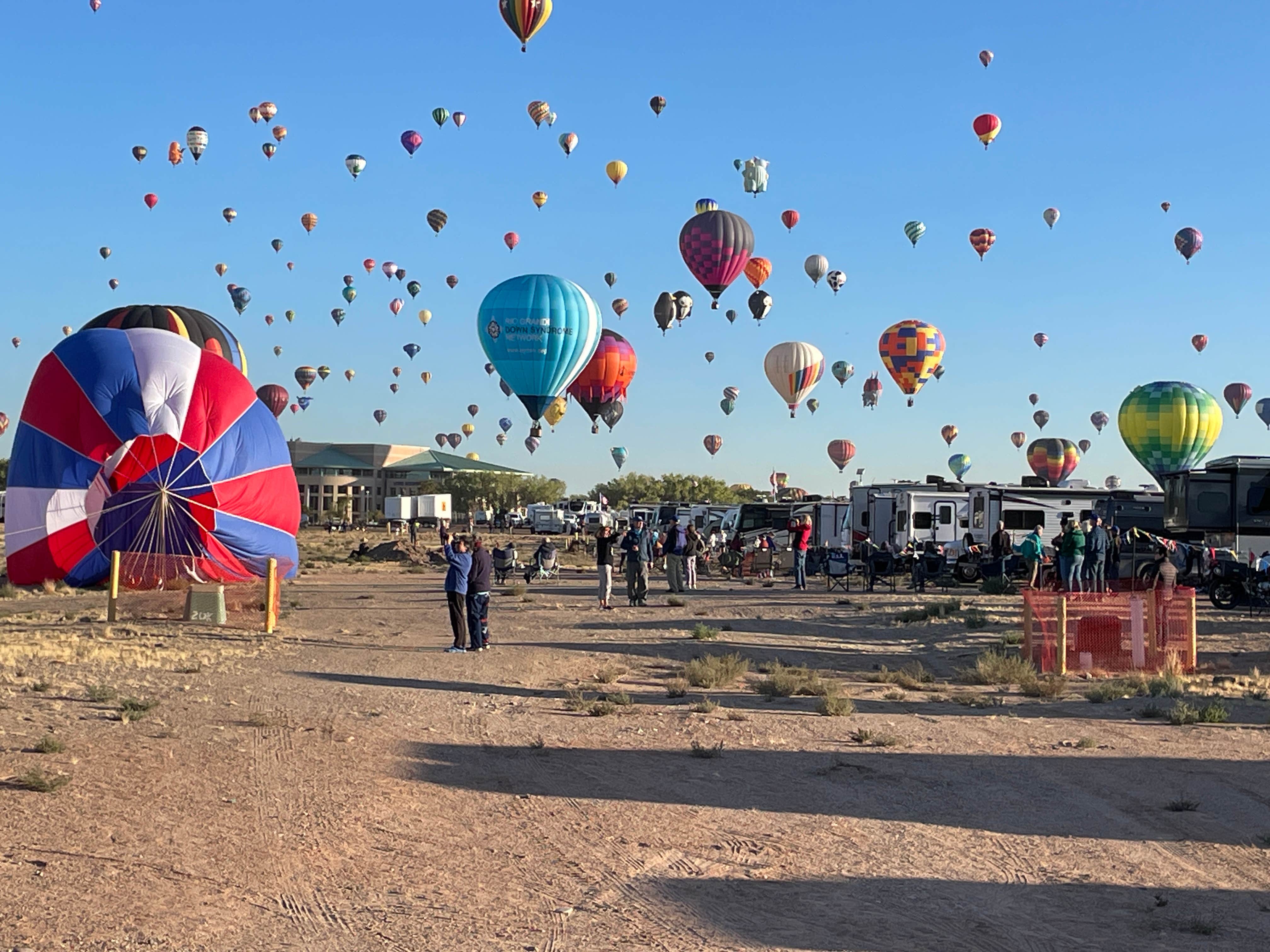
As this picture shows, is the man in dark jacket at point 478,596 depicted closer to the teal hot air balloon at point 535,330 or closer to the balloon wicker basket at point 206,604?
the balloon wicker basket at point 206,604

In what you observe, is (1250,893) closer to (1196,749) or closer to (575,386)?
(1196,749)

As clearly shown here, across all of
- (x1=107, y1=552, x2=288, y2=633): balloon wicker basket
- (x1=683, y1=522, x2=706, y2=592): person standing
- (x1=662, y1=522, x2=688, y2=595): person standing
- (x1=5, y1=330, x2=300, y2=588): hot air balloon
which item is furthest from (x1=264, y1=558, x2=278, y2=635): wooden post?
(x1=683, y1=522, x2=706, y2=592): person standing

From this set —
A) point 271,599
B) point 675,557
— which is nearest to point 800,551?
point 675,557

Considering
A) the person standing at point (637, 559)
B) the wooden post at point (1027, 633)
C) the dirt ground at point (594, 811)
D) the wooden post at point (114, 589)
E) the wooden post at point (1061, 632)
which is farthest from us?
the person standing at point (637, 559)

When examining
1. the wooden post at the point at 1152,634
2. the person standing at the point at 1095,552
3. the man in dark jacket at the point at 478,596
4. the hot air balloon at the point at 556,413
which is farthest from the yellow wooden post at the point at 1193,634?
the hot air balloon at the point at 556,413

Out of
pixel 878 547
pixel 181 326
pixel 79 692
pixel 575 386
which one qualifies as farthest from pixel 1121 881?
pixel 575 386

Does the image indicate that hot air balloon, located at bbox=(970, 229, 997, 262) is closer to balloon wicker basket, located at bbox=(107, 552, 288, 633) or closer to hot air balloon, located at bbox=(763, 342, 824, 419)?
hot air balloon, located at bbox=(763, 342, 824, 419)

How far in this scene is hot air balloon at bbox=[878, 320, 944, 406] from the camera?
49.6m

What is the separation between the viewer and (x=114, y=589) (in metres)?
20.1

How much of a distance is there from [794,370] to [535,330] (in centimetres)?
1744

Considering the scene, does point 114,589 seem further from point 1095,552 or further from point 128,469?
point 1095,552

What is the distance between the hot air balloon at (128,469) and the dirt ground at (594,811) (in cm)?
972

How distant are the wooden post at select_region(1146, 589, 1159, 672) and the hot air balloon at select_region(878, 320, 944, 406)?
33655 millimetres

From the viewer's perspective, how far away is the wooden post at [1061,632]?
16.1 m
